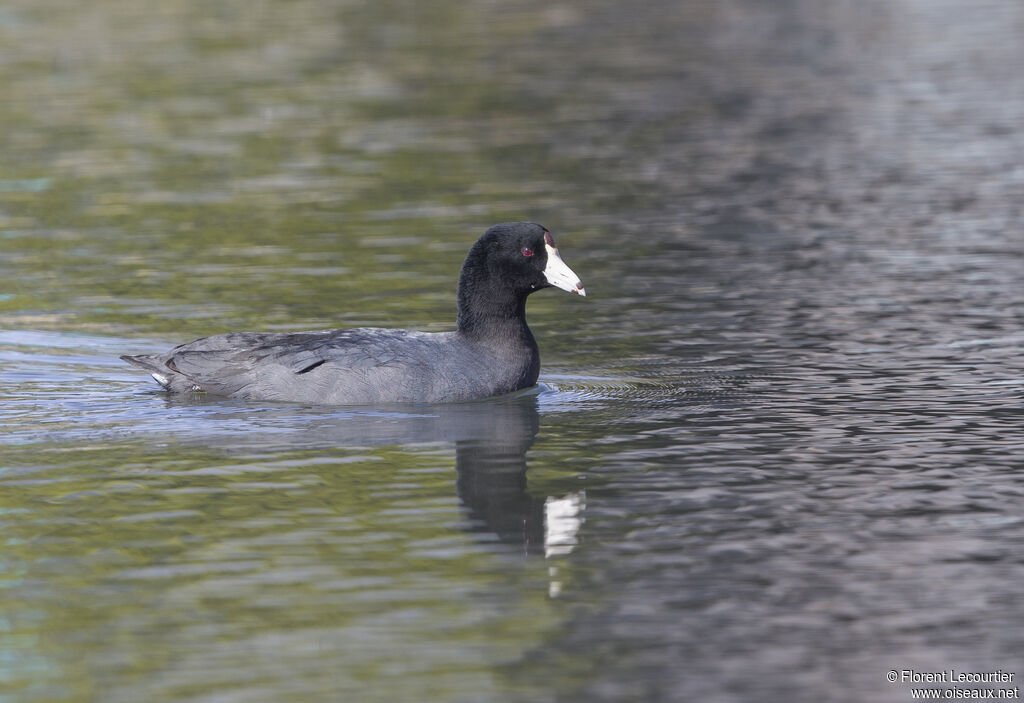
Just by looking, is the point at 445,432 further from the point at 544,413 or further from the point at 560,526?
the point at 560,526

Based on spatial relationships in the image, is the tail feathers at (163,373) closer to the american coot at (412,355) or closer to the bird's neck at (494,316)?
the american coot at (412,355)

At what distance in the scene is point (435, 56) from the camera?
1626 inches

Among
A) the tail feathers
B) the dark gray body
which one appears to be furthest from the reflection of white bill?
the tail feathers

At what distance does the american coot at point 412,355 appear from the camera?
13500 millimetres

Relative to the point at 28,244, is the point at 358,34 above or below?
above

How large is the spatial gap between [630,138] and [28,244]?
1123 centimetres

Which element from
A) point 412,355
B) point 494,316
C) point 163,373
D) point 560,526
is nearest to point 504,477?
point 560,526

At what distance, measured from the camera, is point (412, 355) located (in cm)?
1350

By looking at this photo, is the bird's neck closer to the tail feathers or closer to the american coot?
the american coot

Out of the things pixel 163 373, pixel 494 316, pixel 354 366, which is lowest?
pixel 163 373

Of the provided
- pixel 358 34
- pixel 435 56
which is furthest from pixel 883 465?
pixel 358 34

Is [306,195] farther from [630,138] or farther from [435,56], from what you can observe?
[435,56]

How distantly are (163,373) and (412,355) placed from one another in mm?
2214

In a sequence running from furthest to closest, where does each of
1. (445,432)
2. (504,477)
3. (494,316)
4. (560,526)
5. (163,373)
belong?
(163,373)
(494,316)
(445,432)
(504,477)
(560,526)
